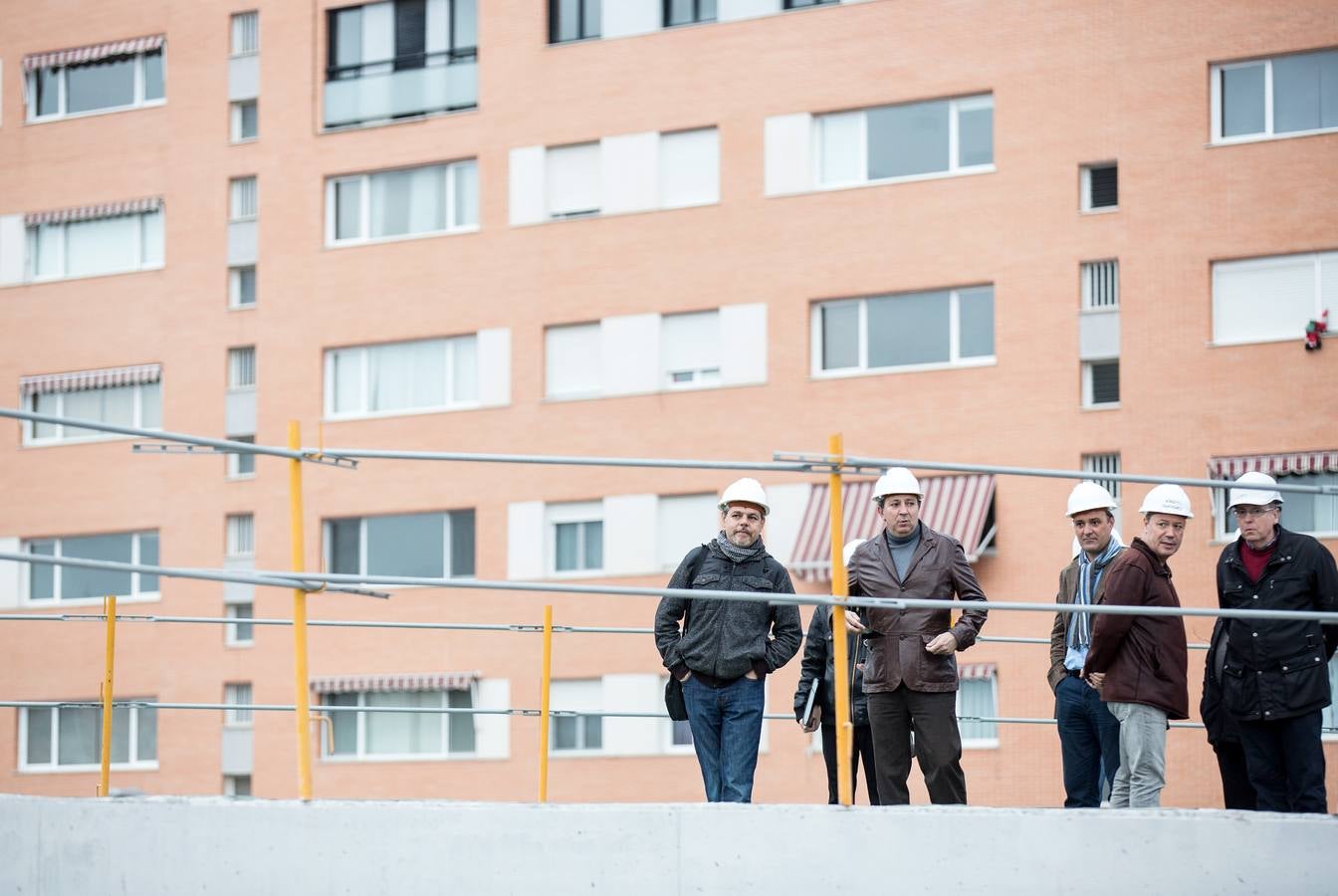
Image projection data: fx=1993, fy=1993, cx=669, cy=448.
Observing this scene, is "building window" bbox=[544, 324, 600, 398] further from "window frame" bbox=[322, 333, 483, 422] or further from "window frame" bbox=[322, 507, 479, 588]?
"window frame" bbox=[322, 507, 479, 588]

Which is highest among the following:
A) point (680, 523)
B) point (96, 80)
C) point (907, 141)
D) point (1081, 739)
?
point (96, 80)

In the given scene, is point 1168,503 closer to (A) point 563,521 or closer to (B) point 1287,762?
(B) point 1287,762

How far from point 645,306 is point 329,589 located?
79.1 ft

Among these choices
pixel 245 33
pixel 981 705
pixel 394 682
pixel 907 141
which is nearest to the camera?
pixel 981 705

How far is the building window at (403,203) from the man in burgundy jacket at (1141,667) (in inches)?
1008

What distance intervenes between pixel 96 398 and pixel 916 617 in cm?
3043

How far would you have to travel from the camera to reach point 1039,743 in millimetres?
28484

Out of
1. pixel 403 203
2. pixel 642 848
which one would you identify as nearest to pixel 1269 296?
pixel 403 203

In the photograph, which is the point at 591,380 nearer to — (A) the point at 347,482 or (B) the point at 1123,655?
(A) the point at 347,482

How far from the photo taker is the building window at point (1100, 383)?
2905 centimetres

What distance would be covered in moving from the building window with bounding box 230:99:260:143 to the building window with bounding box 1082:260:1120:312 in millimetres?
15513

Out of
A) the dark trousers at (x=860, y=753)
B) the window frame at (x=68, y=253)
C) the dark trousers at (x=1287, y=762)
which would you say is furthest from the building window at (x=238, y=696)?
the dark trousers at (x=1287, y=762)

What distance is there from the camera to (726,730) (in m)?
9.29

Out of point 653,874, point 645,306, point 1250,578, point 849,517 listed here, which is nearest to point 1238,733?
point 1250,578
